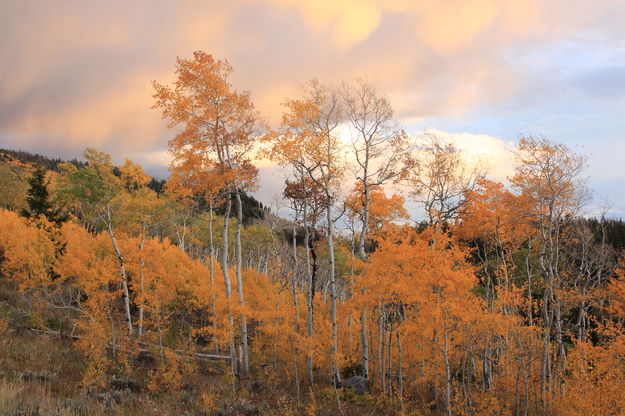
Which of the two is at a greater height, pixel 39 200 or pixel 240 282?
pixel 39 200

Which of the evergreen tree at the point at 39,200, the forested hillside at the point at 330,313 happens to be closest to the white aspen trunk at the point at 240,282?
the forested hillside at the point at 330,313

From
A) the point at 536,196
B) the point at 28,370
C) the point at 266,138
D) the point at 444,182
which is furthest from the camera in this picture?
the point at 444,182

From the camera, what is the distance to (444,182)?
21578 mm

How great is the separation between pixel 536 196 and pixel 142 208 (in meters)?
25.5

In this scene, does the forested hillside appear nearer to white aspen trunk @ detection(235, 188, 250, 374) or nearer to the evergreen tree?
white aspen trunk @ detection(235, 188, 250, 374)

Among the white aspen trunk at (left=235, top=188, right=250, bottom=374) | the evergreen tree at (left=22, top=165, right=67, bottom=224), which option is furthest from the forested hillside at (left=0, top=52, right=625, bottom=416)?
the evergreen tree at (left=22, top=165, right=67, bottom=224)

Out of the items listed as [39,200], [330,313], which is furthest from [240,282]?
[39,200]

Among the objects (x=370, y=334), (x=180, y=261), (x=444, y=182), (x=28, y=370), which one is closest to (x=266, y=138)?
(x=444, y=182)

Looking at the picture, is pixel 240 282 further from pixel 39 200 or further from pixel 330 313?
pixel 39 200

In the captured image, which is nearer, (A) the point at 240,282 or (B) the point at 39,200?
(A) the point at 240,282

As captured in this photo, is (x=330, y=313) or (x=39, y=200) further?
(x=39, y=200)

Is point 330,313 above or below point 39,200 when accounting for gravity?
below

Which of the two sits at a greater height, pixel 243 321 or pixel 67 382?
pixel 243 321

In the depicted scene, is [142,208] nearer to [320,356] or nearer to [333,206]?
[333,206]
